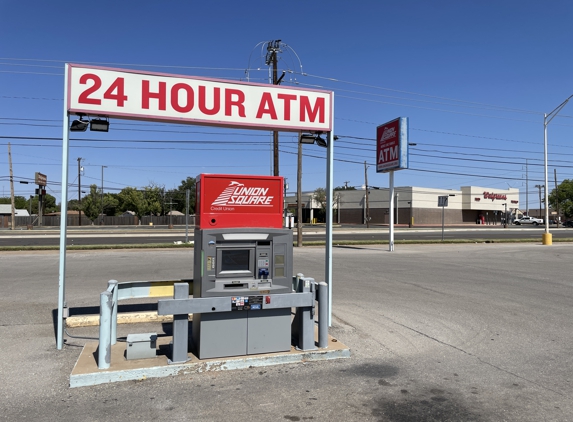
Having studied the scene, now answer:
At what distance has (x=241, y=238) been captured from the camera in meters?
5.16

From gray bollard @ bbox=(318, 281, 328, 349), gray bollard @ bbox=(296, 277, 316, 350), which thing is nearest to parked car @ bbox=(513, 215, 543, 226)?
gray bollard @ bbox=(318, 281, 328, 349)

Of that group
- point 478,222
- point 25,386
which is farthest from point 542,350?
point 478,222

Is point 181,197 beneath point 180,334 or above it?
above

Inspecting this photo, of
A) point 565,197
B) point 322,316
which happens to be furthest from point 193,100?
point 565,197

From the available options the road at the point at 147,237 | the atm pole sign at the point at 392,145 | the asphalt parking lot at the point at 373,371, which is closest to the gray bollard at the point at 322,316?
the asphalt parking lot at the point at 373,371

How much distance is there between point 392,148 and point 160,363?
18.9 m

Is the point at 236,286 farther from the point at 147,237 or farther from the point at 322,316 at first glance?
the point at 147,237

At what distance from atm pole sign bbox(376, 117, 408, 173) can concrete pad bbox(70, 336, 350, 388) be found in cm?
1702

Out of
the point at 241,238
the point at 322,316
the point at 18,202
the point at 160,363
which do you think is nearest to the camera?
the point at 160,363

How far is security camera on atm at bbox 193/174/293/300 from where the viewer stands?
202 inches

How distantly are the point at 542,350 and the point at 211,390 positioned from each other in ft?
14.2

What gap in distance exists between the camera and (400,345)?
6055mm

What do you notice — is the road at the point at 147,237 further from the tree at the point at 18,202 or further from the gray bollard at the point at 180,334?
the tree at the point at 18,202

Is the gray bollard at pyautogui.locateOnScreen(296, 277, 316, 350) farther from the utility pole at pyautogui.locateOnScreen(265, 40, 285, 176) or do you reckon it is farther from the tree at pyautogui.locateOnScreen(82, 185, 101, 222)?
the tree at pyautogui.locateOnScreen(82, 185, 101, 222)
